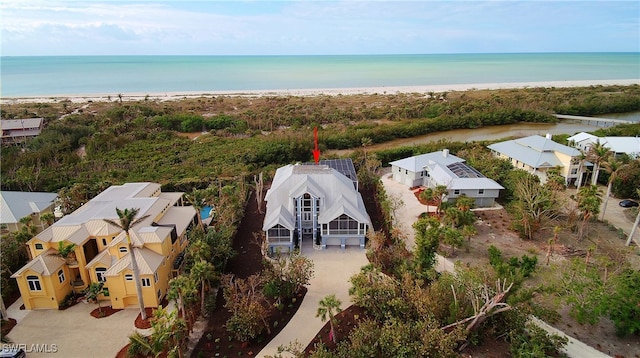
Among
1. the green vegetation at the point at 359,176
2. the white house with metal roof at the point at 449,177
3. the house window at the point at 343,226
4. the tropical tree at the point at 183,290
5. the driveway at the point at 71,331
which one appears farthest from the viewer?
the white house with metal roof at the point at 449,177

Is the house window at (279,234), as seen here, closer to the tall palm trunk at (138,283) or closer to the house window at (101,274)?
the tall palm trunk at (138,283)

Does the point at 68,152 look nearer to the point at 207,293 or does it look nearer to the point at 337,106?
the point at 207,293

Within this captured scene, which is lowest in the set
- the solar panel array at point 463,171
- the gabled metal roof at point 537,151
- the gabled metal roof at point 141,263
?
the gabled metal roof at point 141,263

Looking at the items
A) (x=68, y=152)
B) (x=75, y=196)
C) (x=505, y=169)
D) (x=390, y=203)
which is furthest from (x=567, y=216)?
(x=68, y=152)

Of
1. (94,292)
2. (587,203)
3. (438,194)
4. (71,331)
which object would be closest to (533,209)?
(587,203)

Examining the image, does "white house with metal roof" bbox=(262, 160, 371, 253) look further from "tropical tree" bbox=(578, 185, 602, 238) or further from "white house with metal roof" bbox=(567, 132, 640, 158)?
"white house with metal roof" bbox=(567, 132, 640, 158)

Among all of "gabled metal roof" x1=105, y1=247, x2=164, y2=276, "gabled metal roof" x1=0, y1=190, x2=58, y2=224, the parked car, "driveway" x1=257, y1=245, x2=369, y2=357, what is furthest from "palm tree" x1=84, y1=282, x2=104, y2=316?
the parked car

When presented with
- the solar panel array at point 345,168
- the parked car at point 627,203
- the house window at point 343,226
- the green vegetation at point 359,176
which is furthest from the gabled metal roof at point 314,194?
the parked car at point 627,203
